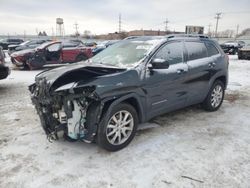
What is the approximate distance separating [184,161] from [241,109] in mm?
3017

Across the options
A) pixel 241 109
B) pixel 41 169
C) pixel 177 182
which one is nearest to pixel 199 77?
pixel 241 109

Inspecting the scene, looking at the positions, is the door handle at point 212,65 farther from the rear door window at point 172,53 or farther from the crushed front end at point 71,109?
the crushed front end at point 71,109

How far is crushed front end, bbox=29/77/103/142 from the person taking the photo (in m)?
2.96

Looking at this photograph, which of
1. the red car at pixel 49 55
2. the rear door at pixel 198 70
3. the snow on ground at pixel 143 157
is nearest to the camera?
the snow on ground at pixel 143 157

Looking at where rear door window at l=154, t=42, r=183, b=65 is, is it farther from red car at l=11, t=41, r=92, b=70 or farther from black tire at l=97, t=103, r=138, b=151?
red car at l=11, t=41, r=92, b=70

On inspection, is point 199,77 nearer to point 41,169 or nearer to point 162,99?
point 162,99

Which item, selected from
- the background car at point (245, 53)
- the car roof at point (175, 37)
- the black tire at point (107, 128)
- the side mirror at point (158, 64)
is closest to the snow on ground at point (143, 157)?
the black tire at point (107, 128)

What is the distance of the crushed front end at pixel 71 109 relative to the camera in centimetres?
296

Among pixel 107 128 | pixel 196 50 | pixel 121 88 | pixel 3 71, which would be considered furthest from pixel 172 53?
pixel 3 71

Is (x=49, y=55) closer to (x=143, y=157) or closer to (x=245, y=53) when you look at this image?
(x=143, y=157)

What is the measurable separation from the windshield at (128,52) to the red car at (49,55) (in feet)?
26.3

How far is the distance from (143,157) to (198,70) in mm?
2221

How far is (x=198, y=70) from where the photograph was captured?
15.0 ft

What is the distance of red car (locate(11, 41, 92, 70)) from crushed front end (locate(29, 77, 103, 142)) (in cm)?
899
